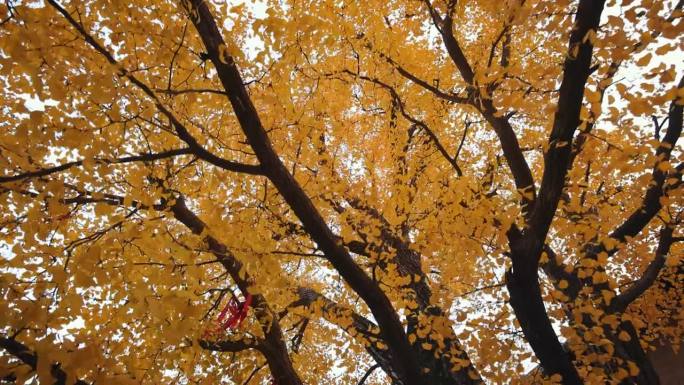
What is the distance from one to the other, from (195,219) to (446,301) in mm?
3617

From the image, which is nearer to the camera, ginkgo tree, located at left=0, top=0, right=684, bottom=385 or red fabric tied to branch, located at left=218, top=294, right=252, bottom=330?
ginkgo tree, located at left=0, top=0, right=684, bottom=385

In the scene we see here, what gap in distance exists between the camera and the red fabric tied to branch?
4.49 meters

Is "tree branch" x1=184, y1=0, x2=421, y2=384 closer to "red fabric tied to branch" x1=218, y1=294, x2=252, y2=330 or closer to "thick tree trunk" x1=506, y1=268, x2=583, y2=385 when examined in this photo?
"thick tree trunk" x1=506, y1=268, x2=583, y2=385

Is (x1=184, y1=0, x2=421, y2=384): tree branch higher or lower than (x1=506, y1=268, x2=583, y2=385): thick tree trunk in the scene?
higher

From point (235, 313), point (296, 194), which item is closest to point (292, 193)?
point (296, 194)

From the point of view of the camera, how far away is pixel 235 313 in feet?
15.6

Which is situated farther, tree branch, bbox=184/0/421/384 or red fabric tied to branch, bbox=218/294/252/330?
red fabric tied to branch, bbox=218/294/252/330

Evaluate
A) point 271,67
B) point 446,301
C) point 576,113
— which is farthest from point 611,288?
point 271,67

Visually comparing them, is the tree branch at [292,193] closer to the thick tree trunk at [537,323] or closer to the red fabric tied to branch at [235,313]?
the thick tree trunk at [537,323]

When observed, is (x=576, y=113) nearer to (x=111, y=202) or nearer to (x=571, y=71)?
(x=571, y=71)

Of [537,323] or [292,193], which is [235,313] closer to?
[292,193]

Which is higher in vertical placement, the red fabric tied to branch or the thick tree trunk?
the red fabric tied to branch

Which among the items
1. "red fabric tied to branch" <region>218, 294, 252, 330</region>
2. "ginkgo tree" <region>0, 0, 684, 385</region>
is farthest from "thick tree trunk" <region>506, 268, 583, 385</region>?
"red fabric tied to branch" <region>218, 294, 252, 330</region>

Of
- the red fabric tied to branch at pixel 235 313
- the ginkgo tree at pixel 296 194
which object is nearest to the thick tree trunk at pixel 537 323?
the ginkgo tree at pixel 296 194
